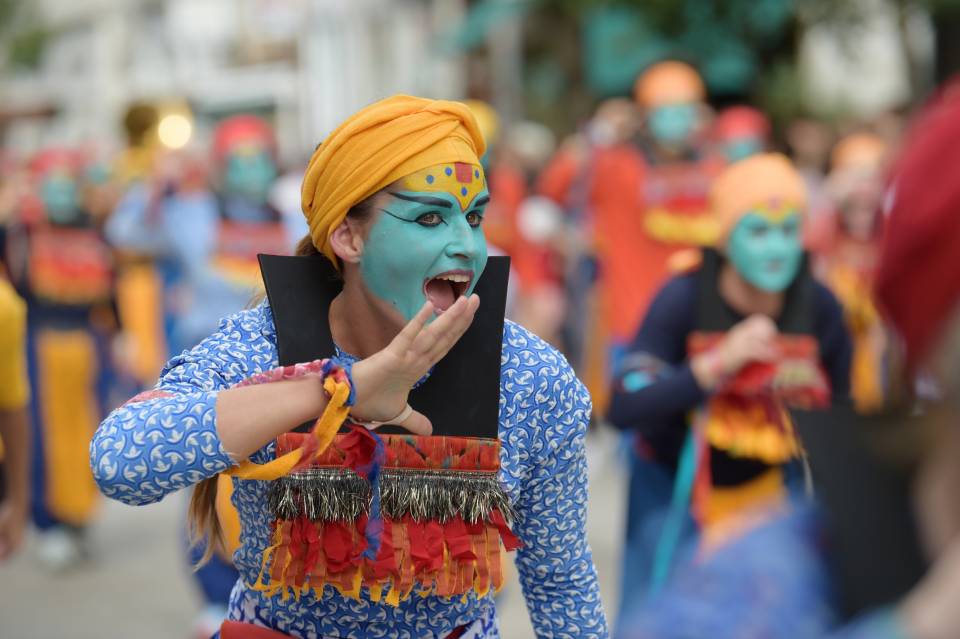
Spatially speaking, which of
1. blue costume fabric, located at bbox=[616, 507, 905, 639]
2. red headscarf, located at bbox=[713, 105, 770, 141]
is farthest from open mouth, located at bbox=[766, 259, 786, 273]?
red headscarf, located at bbox=[713, 105, 770, 141]

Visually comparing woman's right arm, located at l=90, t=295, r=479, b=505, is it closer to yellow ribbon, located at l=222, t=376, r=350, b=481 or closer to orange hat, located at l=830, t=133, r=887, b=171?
yellow ribbon, located at l=222, t=376, r=350, b=481

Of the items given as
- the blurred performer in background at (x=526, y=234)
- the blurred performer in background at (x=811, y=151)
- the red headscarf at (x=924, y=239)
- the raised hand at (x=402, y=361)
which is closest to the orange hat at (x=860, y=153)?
the blurred performer in background at (x=811, y=151)

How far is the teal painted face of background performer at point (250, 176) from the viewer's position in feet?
23.0

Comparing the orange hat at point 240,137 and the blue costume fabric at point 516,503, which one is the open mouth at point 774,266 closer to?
the blue costume fabric at point 516,503

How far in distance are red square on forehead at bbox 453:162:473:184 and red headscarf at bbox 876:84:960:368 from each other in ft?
3.87

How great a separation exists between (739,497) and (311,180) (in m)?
2.31

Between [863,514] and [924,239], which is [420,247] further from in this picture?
[924,239]

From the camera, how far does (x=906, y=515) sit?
1377 mm

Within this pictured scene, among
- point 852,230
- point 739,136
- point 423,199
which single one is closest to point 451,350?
point 423,199

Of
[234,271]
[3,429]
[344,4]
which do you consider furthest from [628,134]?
[344,4]

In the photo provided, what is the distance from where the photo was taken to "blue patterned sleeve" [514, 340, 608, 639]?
95.8 inches

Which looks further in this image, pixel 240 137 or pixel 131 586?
pixel 240 137

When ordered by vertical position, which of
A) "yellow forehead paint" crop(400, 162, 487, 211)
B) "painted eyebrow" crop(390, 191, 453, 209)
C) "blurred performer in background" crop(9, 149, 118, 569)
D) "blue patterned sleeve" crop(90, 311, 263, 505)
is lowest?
"blurred performer in background" crop(9, 149, 118, 569)

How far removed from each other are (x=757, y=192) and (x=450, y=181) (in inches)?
103
